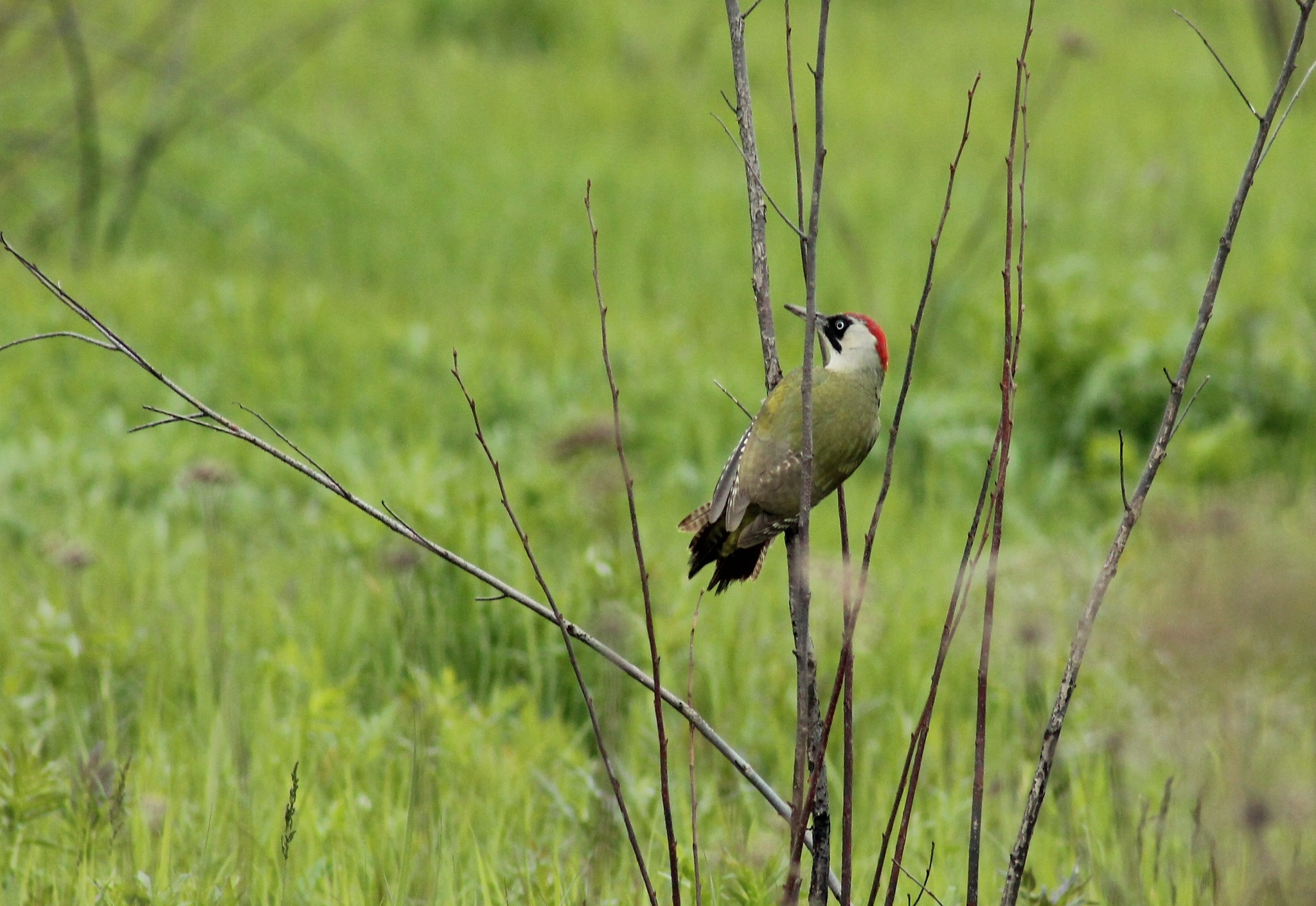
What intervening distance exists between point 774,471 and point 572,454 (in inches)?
78.7

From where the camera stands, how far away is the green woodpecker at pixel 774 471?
6.89 ft

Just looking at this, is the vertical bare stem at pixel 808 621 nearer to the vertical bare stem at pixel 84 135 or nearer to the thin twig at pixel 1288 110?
the thin twig at pixel 1288 110

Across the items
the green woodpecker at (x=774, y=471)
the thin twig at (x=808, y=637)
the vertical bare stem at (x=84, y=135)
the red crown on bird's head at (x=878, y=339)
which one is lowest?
the thin twig at (x=808, y=637)

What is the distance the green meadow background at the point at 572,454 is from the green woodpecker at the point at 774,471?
53cm

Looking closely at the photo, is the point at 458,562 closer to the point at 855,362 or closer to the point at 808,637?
the point at 808,637

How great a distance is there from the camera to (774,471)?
212 centimetres

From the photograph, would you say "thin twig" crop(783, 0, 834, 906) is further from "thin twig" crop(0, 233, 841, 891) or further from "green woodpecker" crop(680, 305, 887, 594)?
"green woodpecker" crop(680, 305, 887, 594)

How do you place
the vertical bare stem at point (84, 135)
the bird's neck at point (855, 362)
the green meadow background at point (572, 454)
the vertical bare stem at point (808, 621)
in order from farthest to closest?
1. the vertical bare stem at point (84, 135)
2. the green meadow background at point (572, 454)
3. the bird's neck at point (855, 362)
4. the vertical bare stem at point (808, 621)

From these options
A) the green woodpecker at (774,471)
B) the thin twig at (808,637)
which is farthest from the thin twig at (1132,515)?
the green woodpecker at (774,471)

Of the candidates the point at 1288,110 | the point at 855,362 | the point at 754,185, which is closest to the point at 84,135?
the point at 855,362

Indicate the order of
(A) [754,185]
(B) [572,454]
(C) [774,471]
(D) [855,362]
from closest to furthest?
1. (A) [754,185]
2. (C) [774,471]
3. (D) [855,362]
4. (B) [572,454]

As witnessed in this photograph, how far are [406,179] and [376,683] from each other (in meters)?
6.70

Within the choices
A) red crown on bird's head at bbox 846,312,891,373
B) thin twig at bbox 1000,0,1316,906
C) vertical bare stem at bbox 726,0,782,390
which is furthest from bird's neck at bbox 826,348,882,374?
thin twig at bbox 1000,0,1316,906

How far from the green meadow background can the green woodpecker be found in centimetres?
53
